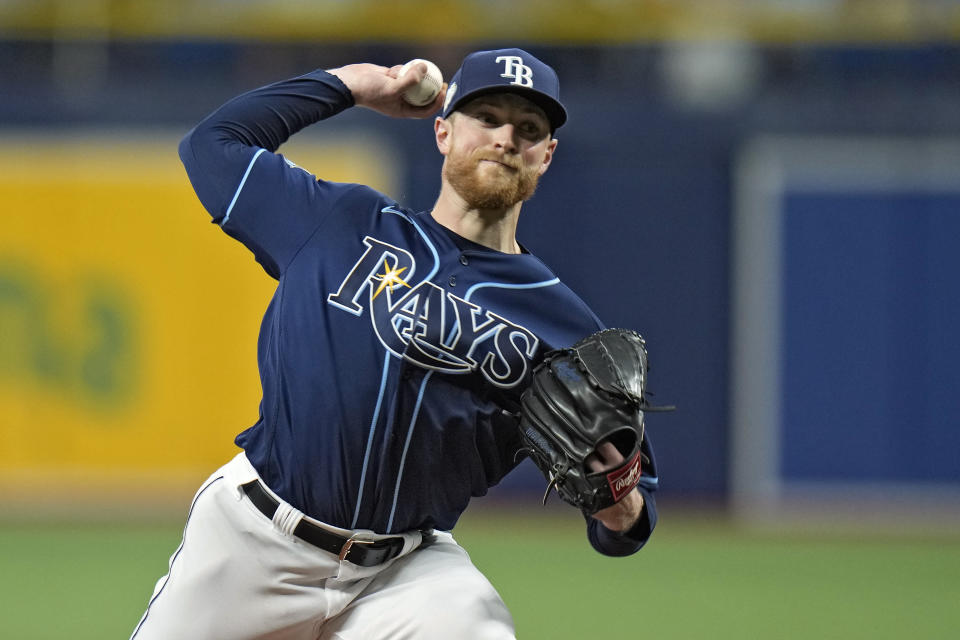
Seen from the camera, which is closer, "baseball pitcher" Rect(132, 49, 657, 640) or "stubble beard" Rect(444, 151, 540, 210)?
"baseball pitcher" Rect(132, 49, 657, 640)

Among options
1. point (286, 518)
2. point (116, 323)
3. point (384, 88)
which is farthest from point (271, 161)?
point (116, 323)

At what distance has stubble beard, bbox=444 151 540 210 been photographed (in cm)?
309

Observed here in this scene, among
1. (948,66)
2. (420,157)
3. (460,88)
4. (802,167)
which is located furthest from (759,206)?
(460,88)

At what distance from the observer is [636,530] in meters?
3.16

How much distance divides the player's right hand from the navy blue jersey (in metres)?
0.26

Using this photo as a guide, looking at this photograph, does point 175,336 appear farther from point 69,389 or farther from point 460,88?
point 460,88

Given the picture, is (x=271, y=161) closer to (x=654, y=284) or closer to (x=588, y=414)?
(x=588, y=414)

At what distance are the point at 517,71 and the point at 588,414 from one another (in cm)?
85

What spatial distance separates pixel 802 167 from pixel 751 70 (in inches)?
44.9

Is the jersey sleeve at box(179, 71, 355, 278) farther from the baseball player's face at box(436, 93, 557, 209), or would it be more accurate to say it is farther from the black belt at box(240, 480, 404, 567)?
the black belt at box(240, 480, 404, 567)

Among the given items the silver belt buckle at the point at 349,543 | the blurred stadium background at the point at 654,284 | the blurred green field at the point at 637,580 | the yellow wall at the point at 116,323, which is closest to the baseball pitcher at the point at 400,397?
the silver belt buckle at the point at 349,543

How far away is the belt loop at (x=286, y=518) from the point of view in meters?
2.99

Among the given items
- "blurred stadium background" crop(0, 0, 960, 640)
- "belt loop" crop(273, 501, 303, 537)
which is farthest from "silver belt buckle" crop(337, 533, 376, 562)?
"blurred stadium background" crop(0, 0, 960, 640)

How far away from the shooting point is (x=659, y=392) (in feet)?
33.4
